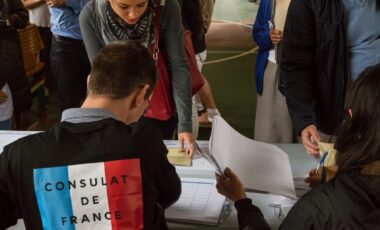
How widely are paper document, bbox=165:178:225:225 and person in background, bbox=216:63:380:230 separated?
1.29 ft

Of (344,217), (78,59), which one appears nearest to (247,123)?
(78,59)

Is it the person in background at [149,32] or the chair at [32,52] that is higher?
the person in background at [149,32]

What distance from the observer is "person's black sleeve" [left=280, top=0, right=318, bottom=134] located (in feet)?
6.28

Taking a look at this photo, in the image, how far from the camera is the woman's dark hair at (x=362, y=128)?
1082 mm

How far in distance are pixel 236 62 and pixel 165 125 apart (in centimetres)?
409

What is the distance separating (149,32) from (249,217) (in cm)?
91

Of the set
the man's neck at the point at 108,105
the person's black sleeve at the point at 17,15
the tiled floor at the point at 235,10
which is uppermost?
the man's neck at the point at 108,105

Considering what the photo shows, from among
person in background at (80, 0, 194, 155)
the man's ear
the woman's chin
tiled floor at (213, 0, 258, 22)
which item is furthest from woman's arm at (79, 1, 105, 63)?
tiled floor at (213, 0, 258, 22)

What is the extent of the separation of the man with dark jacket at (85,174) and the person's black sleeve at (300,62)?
2.83ft

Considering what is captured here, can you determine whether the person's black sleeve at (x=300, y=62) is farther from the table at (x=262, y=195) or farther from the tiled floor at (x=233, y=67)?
the tiled floor at (x=233, y=67)

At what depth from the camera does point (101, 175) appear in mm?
1180

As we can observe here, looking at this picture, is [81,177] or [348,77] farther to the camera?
[348,77]

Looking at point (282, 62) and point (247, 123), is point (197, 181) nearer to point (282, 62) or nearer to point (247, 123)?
point (282, 62)

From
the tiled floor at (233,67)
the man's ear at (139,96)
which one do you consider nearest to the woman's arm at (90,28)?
the man's ear at (139,96)
